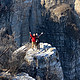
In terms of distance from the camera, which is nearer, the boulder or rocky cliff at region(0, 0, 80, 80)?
the boulder

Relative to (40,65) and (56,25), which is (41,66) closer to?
(40,65)

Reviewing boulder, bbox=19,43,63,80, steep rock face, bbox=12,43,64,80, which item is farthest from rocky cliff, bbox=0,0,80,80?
boulder, bbox=19,43,63,80

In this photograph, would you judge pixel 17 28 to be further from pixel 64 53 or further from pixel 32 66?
pixel 32 66

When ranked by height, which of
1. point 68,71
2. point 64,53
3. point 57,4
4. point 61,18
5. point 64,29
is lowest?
point 68,71

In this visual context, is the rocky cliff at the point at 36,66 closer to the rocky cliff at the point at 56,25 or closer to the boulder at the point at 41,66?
the boulder at the point at 41,66

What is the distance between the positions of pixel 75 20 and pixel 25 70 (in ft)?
42.6

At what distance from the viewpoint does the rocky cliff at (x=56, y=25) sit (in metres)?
14.9

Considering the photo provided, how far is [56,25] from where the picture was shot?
17.2 meters

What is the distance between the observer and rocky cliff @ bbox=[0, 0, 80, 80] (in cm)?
1487

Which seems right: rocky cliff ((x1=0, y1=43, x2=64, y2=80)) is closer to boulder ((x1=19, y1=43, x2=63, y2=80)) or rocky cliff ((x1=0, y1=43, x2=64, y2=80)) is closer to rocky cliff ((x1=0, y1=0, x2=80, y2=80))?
boulder ((x1=19, y1=43, x2=63, y2=80))

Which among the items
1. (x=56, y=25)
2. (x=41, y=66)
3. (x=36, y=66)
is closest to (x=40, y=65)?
(x=41, y=66)

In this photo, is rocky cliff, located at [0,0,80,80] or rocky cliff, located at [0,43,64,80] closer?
rocky cliff, located at [0,43,64,80]

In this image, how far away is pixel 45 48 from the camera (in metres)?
8.10

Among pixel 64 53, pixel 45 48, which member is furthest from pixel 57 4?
pixel 45 48
